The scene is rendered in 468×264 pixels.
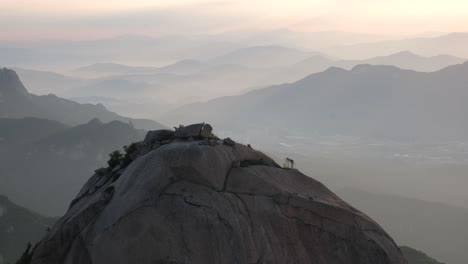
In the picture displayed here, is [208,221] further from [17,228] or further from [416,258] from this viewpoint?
[17,228]

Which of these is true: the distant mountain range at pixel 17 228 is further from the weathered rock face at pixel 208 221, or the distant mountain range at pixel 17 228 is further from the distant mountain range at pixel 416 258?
the weathered rock face at pixel 208 221

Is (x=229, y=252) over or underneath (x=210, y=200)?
underneath

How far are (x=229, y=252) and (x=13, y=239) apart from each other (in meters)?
142

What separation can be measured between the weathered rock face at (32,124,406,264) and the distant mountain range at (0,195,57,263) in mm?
119384

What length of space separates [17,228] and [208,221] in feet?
479

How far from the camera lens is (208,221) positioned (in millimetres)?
32938

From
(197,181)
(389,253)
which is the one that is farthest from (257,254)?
(389,253)

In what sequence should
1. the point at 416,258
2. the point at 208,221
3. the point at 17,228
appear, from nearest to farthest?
the point at 208,221, the point at 416,258, the point at 17,228

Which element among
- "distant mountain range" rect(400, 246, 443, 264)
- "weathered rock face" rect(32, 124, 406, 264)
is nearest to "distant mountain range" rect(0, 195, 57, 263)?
"distant mountain range" rect(400, 246, 443, 264)

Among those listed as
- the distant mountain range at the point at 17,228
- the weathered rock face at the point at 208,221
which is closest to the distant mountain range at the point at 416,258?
the weathered rock face at the point at 208,221

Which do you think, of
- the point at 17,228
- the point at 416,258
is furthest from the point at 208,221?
the point at 17,228

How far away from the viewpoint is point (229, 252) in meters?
32.1

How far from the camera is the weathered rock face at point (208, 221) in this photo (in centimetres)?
3234

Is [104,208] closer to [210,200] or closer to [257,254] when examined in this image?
[210,200]
